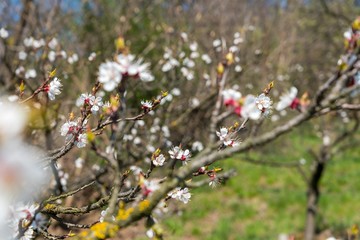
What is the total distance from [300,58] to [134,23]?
10616 millimetres

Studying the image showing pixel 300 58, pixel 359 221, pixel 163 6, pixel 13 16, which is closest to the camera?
pixel 359 221

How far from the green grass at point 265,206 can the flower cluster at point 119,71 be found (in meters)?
5.05

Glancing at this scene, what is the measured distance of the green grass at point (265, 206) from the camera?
7363 millimetres

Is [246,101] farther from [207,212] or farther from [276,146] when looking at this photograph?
[276,146]

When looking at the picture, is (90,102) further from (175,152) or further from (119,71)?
(119,71)

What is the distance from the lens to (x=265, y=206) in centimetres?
861

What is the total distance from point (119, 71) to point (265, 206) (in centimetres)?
778

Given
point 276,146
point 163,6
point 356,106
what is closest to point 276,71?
point 276,146

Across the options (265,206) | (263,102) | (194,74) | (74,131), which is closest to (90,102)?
(74,131)

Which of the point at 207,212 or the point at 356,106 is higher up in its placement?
the point at 207,212

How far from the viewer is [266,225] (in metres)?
7.54

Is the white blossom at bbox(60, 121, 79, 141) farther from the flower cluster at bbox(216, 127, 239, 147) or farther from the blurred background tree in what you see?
the blurred background tree

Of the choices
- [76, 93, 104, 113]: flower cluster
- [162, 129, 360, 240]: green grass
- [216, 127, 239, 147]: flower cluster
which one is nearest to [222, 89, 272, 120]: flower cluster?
[216, 127, 239, 147]: flower cluster

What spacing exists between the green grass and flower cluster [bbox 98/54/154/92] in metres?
5.05
